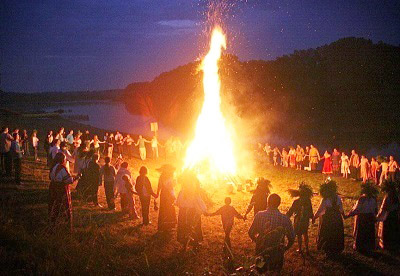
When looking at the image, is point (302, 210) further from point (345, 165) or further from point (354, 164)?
point (345, 165)

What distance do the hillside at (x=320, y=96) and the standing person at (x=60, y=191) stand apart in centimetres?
3839

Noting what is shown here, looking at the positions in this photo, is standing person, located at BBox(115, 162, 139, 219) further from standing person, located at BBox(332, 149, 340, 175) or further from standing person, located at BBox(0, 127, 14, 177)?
standing person, located at BBox(332, 149, 340, 175)

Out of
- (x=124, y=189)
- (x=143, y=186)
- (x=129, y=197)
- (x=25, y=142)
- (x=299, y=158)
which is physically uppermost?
(x=25, y=142)

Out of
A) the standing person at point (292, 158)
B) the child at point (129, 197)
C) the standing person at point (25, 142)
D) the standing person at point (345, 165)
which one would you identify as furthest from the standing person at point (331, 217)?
the standing person at point (292, 158)

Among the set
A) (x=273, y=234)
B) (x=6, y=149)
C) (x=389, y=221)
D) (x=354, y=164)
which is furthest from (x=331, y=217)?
(x=354, y=164)

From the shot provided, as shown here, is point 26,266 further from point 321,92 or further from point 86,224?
point 321,92

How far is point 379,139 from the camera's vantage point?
45062mm

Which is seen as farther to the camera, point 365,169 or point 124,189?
point 365,169

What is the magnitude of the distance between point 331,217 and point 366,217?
109 cm

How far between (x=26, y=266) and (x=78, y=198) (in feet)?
25.3

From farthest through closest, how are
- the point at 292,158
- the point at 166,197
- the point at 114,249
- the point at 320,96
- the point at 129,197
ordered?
the point at 320,96
the point at 292,158
the point at 129,197
the point at 166,197
the point at 114,249

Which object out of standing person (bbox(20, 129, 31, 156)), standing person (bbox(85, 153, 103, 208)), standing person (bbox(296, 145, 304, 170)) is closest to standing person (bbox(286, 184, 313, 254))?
standing person (bbox(85, 153, 103, 208))

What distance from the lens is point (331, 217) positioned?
9492mm

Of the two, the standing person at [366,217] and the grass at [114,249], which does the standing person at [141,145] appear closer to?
the grass at [114,249]
